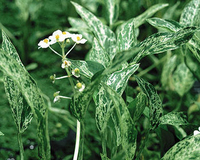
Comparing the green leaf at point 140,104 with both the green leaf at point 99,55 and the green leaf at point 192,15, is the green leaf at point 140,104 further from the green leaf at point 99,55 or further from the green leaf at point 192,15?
the green leaf at point 192,15

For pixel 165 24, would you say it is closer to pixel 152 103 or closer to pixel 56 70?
pixel 152 103

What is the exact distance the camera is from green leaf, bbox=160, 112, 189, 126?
0.77 m

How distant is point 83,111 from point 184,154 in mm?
216

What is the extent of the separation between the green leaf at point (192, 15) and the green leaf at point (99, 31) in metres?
0.21

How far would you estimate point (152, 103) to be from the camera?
68cm

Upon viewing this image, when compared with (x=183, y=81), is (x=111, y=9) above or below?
above

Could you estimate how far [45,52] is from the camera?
1.70m

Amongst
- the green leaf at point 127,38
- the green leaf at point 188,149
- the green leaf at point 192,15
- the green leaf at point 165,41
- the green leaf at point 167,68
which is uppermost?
the green leaf at point 192,15

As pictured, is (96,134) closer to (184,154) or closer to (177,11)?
(184,154)

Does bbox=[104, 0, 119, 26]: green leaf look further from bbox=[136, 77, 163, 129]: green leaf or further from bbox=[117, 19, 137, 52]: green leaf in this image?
bbox=[136, 77, 163, 129]: green leaf

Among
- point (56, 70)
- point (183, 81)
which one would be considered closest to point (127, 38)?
point (183, 81)

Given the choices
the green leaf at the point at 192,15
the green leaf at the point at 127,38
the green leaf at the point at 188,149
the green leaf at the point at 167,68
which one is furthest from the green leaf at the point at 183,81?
the green leaf at the point at 188,149

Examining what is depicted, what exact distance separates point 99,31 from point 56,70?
72 centimetres

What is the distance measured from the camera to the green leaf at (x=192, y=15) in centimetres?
88
